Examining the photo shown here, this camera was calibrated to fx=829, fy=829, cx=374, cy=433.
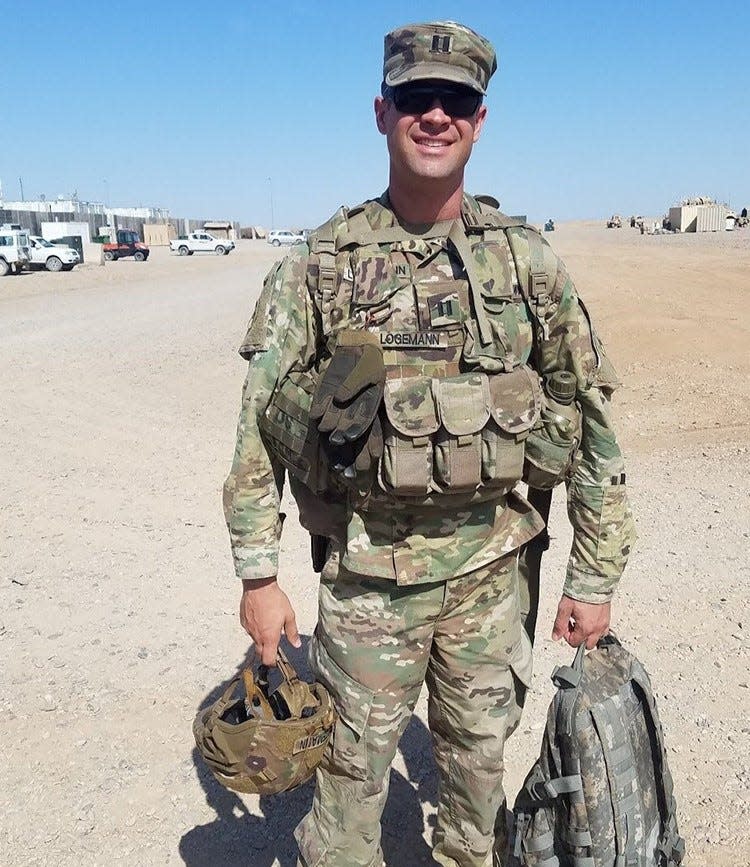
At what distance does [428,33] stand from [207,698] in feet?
8.48

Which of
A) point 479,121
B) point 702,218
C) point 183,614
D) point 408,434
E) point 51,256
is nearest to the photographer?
point 408,434

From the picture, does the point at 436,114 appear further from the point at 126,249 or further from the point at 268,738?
the point at 126,249

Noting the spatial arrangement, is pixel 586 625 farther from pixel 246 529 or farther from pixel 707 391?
pixel 707 391

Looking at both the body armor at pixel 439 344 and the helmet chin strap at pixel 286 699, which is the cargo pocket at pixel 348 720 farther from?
the body armor at pixel 439 344

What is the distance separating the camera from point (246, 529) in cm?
208

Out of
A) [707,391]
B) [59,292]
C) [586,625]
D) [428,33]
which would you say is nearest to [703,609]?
[586,625]

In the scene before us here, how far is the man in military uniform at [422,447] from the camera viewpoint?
1.93m

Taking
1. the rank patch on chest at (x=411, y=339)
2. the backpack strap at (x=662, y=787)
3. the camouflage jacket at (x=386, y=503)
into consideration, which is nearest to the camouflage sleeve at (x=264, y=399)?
the camouflage jacket at (x=386, y=503)

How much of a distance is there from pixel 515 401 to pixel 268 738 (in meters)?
0.99

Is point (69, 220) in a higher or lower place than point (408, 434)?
lower

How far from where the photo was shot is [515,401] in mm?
1953

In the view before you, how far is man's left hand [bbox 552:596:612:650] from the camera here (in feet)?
7.49

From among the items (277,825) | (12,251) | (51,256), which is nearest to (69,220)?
(51,256)

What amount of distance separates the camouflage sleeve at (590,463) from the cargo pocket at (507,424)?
19cm
